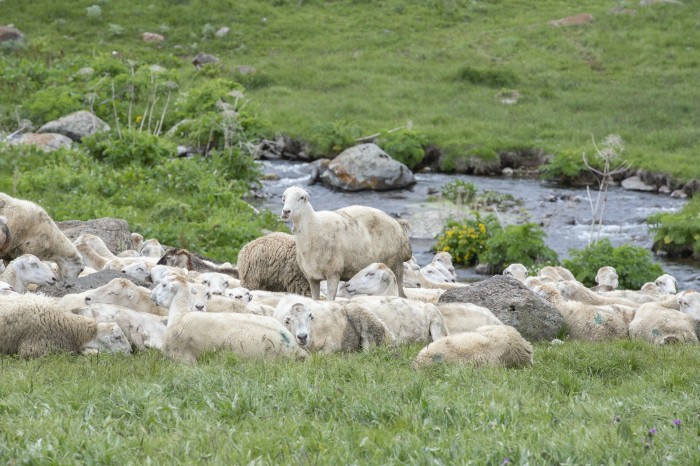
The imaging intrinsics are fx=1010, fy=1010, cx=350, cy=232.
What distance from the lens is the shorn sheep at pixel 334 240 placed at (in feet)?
40.2

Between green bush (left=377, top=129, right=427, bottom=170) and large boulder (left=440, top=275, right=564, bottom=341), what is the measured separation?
1960cm

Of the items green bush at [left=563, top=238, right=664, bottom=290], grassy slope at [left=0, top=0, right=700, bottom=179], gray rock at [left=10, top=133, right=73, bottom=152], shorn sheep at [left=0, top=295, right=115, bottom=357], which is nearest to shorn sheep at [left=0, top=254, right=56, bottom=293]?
shorn sheep at [left=0, top=295, right=115, bottom=357]

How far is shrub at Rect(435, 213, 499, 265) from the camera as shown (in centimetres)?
2225

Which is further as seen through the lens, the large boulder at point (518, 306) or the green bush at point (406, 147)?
the green bush at point (406, 147)

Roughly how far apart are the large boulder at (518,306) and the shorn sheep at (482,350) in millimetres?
2250

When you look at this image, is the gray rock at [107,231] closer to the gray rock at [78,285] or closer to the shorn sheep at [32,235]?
the shorn sheep at [32,235]

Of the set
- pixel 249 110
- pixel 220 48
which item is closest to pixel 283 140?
pixel 249 110

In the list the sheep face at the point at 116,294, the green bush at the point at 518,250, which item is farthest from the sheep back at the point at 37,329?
the green bush at the point at 518,250

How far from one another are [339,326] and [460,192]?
16.8 m

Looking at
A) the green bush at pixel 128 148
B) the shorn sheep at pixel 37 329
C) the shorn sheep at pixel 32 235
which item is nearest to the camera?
the shorn sheep at pixel 37 329

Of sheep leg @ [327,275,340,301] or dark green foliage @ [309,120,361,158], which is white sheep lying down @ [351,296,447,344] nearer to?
sheep leg @ [327,275,340,301]

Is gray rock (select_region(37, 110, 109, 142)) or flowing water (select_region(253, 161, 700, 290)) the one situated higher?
gray rock (select_region(37, 110, 109, 142))

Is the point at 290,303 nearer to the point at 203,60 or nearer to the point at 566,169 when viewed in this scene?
the point at 566,169

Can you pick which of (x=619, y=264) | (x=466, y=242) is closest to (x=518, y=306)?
(x=619, y=264)
